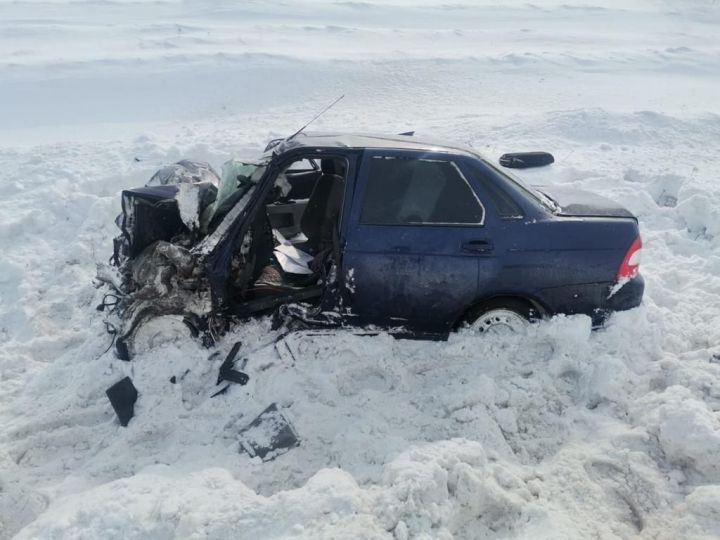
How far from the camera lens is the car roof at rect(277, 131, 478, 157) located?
4.52m

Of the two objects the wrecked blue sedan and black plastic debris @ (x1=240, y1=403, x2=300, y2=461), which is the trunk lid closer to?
the wrecked blue sedan

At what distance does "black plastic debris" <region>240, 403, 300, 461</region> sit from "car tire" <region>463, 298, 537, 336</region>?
1627 mm

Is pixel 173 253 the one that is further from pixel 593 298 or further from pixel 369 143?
pixel 593 298

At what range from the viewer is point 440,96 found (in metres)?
12.7

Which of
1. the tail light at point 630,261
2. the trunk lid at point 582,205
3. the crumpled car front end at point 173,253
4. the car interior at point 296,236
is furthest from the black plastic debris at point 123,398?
the tail light at point 630,261

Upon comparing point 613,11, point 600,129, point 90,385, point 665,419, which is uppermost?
point 613,11

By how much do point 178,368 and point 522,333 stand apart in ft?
8.81

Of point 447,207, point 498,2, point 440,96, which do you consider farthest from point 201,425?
point 498,2

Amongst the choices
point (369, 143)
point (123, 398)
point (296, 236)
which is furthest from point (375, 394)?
point (296, 236)

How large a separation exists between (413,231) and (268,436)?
1.79m

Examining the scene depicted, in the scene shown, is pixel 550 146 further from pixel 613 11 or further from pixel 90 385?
pixel 613 11

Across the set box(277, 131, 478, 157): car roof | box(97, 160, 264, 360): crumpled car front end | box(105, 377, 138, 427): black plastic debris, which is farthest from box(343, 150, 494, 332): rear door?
box(105, 377, 138, 427): black plastic debris

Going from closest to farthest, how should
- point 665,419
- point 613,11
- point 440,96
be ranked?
point 665,419
point 440,96
point 613,11

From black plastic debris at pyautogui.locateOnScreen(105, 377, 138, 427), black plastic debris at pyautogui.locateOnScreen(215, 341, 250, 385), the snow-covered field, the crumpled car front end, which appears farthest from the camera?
the crumpled car front end
